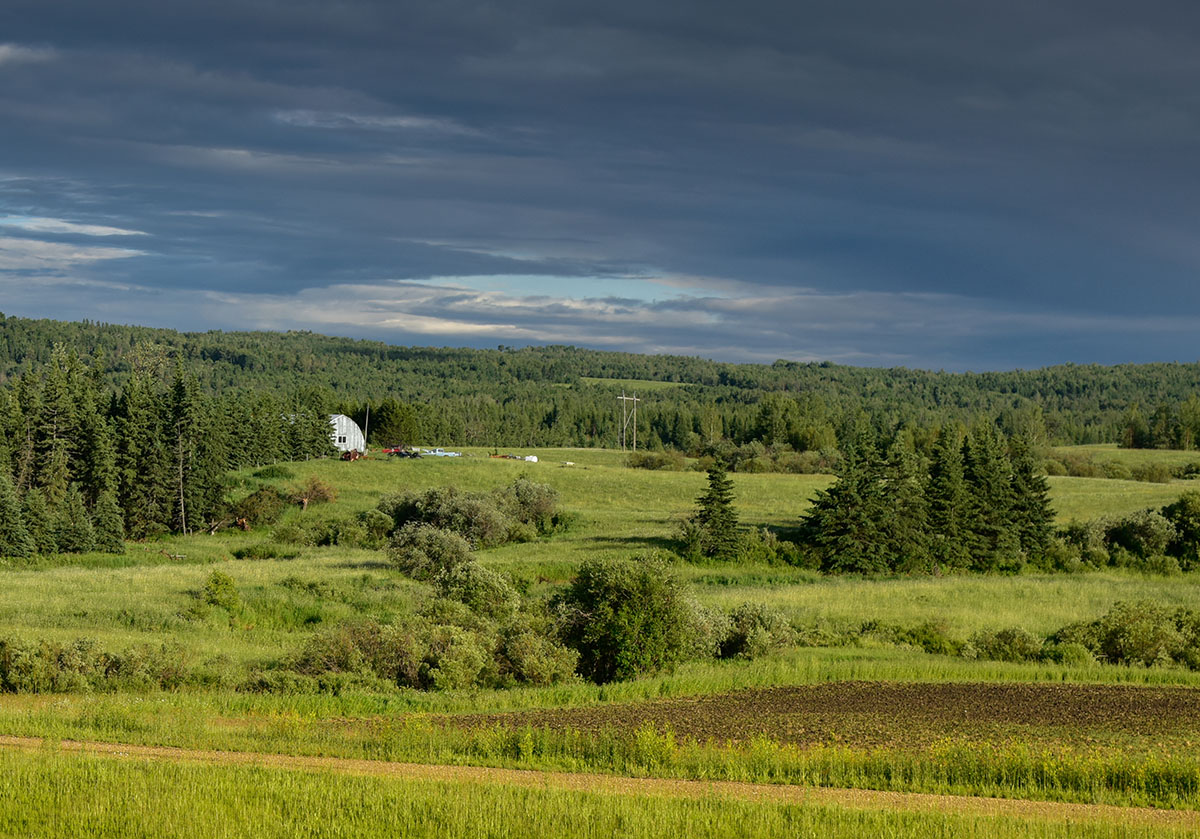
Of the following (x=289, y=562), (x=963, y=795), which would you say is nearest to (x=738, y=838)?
(x=963, y=795)

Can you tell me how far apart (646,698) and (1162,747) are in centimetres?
1056

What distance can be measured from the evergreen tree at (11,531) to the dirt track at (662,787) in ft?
163

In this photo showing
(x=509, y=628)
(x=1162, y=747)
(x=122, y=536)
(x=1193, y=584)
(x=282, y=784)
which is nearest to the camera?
(x=282, y=784)

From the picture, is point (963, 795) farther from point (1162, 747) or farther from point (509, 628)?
point (509, 628)

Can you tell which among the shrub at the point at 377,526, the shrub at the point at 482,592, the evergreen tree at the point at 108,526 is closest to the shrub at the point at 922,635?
the shrub at the point at 482,592

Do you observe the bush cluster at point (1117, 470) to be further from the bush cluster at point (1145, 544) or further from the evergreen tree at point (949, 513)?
the evergreen tree at point (949, 513)

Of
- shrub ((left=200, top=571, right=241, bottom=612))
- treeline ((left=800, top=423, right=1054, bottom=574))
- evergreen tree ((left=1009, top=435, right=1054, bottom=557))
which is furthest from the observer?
evergreen tree ((left=1009, top=435, right=1054, bottom=557))

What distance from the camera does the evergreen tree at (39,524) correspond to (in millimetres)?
63094

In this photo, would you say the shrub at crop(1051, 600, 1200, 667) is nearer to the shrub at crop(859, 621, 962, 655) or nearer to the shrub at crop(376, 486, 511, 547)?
the shrub at crop(859, 621, 962, 655)

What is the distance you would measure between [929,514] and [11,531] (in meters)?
55.7

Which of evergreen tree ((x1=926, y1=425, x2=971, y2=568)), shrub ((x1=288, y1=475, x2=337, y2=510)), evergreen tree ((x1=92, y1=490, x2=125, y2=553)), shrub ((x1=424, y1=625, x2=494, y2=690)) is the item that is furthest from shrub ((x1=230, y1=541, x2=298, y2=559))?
evergreen tree ((x1=926, y1=425, x2=971, y2=568))

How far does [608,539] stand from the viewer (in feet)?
208

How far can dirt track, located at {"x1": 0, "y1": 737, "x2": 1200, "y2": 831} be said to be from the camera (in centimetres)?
1353

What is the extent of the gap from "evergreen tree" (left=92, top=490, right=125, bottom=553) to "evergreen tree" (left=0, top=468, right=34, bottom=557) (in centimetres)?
487
